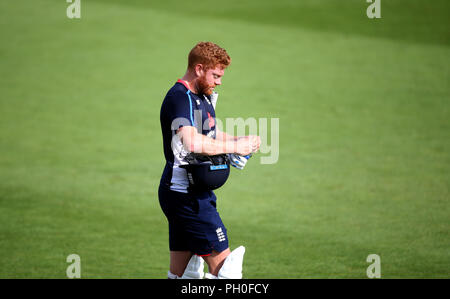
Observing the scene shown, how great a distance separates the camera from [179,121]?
13.6 feet

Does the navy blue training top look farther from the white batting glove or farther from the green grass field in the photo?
the green grass field

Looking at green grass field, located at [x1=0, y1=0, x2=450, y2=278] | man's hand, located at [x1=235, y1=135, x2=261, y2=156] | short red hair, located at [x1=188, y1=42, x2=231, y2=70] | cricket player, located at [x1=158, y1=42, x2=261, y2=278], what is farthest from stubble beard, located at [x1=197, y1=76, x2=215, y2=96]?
green grass field, located at [x1=0, y1=0, x2=450, y2=278]

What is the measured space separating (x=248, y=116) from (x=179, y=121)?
30.1 ft

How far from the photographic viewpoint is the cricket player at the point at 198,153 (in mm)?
4203

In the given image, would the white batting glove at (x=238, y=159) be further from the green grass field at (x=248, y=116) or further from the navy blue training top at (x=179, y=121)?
the green grass field at (x=248, y=116)

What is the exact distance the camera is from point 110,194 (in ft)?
30.3

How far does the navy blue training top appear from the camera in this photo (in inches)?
165

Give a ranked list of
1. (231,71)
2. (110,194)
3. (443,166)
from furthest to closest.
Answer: (231,71)
(443,166)
(110,194)

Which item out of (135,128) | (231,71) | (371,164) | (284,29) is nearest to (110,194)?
(135,128)

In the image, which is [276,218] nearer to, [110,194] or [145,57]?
[110,194]

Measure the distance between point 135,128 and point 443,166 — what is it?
639cm

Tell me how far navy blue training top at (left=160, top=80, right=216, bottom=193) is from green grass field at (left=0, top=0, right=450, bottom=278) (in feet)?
7.73
